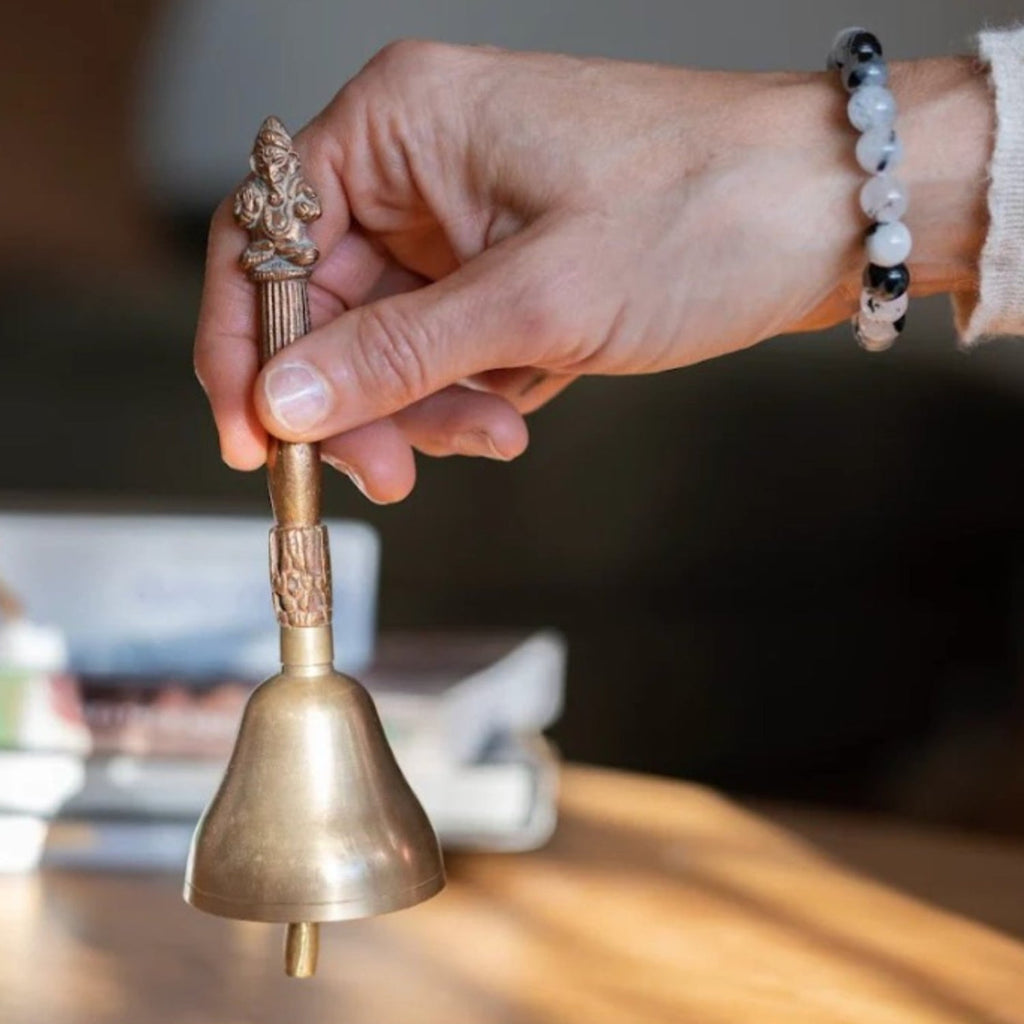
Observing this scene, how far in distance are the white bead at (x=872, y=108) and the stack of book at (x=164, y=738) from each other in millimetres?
473

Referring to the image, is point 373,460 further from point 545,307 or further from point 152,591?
point 152,591

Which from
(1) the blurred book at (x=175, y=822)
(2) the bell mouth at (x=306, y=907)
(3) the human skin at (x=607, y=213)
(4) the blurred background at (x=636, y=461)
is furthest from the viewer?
(4) the blurred background at (x=636, y=461)

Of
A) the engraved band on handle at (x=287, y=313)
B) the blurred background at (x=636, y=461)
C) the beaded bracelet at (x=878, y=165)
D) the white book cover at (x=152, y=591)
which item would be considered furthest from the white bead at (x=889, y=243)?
the blurred background at (x=636, y=461)

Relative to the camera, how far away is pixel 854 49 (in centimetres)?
70

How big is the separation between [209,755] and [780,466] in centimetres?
61

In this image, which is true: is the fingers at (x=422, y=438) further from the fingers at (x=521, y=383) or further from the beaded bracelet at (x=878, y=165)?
the beaded bracelet at (x=878, y=165)

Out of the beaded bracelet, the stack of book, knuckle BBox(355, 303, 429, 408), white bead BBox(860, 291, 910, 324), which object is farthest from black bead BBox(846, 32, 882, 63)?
the stack of book

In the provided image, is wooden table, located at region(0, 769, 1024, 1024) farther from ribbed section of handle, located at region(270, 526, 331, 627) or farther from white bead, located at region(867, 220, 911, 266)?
white bead, located at region(867, 220, 911, 266)

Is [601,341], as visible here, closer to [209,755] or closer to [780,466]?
[209,755]

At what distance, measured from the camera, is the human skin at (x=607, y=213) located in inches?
26.5

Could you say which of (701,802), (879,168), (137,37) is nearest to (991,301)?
(879,168)

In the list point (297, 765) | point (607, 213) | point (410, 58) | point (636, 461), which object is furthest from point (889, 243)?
point (636, 461)

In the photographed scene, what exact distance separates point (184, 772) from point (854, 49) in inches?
24.0

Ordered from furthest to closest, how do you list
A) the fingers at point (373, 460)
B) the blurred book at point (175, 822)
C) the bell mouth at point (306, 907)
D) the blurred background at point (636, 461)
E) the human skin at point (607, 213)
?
the blurred background at point (636, 461) → the blurred book at point (175, 822) → the fingers at point (373, 460) → the human skin at point (607, 213) → the bell mouth at point (306, 907)
